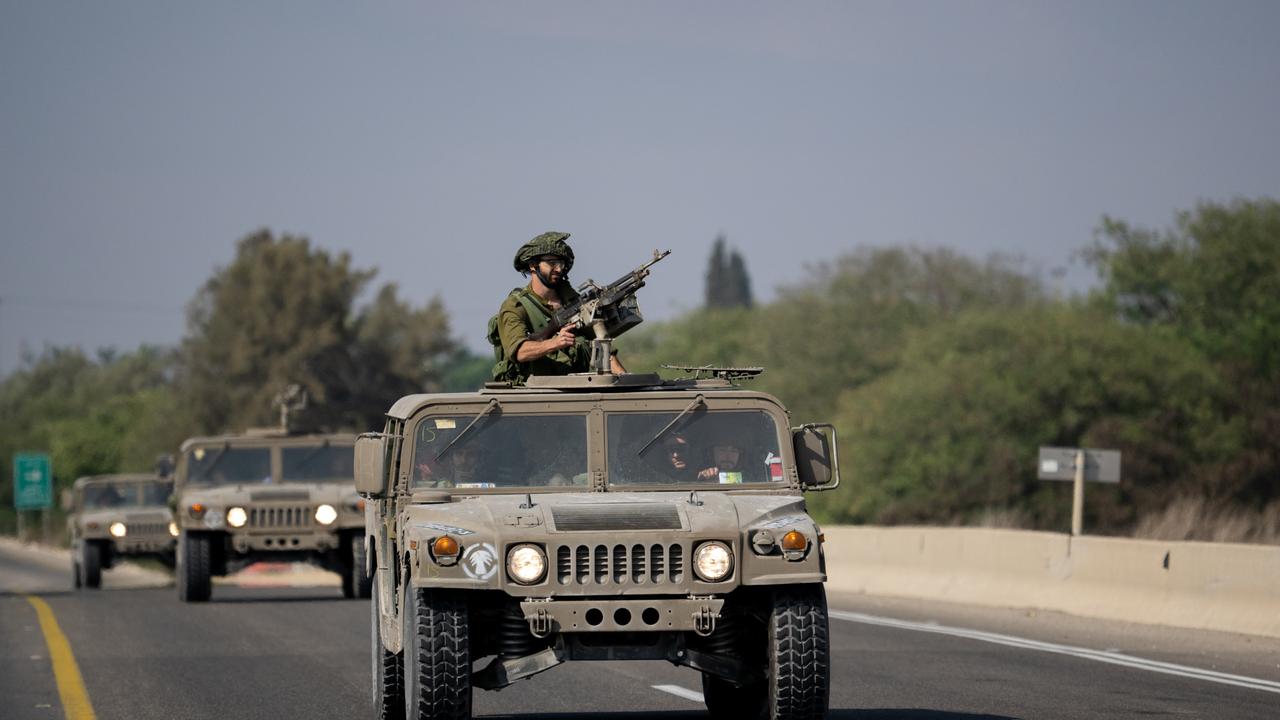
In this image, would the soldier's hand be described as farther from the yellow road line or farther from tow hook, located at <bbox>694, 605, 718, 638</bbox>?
the yellow road line

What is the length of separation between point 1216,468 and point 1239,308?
13.1 metres

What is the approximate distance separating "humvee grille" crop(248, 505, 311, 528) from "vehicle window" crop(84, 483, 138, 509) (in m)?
8.21

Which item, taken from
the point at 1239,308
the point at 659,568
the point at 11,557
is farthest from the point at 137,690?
the point at 11,557

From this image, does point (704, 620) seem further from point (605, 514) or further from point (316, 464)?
point (316, 464)

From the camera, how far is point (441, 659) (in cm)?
842

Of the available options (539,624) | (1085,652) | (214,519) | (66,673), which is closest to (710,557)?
(539,624)

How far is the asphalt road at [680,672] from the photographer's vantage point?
37.6 ft

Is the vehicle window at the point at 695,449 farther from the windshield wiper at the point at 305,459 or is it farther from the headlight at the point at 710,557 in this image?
the windshield wiper at the point at 305,459

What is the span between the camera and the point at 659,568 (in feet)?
27.8

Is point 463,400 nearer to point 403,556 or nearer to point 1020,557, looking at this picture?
point 403,556

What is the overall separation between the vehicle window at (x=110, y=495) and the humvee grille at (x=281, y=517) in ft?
26.9

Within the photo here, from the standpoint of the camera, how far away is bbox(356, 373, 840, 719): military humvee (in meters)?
8.45

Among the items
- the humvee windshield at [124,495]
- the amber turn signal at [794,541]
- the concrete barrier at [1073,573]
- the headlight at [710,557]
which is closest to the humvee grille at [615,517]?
the headlight at [710,557]

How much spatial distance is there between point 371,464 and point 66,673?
5.57m
